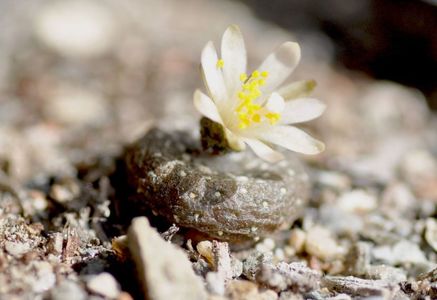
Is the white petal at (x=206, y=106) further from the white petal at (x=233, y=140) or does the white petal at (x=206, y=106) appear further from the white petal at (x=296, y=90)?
the white petal at (x=296, y=90)

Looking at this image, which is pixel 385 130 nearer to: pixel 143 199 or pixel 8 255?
→ pixel 143 199

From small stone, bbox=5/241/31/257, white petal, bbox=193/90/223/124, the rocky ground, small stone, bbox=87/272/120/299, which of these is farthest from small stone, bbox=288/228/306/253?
small stone, bbox=5/241/31/257

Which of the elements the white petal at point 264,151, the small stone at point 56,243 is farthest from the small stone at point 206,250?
the small stone at point 56,243

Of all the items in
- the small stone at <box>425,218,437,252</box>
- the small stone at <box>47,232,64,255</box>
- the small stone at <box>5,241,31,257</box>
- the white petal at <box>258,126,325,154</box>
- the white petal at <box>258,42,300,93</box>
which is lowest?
the small stone at <box>5,241,31,257</box>

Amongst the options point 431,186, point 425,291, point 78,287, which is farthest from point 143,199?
point 431,186

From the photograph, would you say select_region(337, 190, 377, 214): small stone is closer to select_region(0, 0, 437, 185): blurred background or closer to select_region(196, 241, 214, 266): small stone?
select_region(0, 0, 437, 185): blurred background

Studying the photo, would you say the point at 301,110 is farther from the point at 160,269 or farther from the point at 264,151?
the point at 160,269
